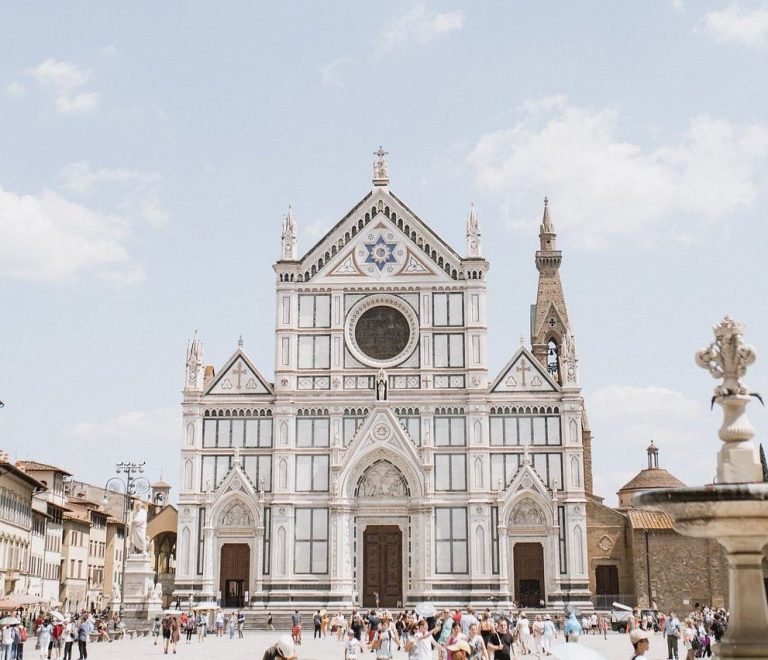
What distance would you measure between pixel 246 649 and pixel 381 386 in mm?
18586

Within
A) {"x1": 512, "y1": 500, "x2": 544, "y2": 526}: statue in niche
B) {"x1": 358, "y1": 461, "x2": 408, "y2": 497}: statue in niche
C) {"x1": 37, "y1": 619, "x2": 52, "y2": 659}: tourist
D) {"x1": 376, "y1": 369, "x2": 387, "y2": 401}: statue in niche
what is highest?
{"x1": 376, "y1": 369, "x2": 387, "y2": 401}: statue in niche

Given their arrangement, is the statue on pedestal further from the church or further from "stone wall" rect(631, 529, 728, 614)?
"stone wall" rect(631, 529, 728, 614)

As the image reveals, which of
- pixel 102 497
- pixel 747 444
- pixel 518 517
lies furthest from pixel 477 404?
pixel 102 497

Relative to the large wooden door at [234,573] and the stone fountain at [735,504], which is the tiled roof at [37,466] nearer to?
the large wooden door at [234,573]

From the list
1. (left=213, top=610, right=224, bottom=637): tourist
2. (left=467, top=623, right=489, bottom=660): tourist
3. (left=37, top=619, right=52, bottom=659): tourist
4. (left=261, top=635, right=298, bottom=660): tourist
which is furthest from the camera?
(left=213, top=610, right=224, bottom=637): tourist

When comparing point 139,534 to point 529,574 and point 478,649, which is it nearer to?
point 529,574

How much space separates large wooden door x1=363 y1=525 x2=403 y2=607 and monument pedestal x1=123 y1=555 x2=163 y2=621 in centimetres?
992

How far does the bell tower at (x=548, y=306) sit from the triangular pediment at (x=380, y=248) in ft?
55.0

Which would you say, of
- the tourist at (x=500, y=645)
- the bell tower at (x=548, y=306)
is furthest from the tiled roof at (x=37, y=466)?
the tourist at (x=500, y=645)

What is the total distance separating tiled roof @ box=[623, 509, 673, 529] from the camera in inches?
2008

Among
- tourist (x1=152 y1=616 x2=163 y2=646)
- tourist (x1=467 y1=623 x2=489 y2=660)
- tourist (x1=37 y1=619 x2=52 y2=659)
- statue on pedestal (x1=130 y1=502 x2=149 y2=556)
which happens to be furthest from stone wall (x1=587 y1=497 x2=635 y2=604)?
tourist (x1=467 y1=623 x2=489 y2=660)

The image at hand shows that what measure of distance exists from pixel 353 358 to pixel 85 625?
76.4 ft

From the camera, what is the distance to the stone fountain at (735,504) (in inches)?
547

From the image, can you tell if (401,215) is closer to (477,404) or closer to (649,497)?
(477,404)
